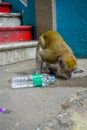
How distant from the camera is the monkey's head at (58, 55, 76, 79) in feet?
12.4

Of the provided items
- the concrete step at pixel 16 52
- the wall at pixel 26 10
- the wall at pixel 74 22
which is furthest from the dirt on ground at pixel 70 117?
the wall at pixel 26 10

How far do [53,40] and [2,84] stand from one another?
3.00ft

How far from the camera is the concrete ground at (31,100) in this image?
101 inches

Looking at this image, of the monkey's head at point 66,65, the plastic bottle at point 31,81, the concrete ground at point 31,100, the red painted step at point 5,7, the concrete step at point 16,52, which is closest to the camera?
the concrete ground at point 31,100

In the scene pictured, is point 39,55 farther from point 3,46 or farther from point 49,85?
point 3,46

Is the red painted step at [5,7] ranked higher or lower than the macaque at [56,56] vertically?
higher

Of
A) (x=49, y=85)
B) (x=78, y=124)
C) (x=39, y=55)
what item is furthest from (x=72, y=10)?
(x=78, y=124)

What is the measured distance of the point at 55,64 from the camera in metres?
4.01

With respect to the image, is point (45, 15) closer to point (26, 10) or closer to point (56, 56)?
point (26, 10)

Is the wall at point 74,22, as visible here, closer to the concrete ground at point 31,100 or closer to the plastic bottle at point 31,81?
the concrete ground at point 31,100

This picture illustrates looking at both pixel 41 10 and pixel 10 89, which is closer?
pixel 10 89

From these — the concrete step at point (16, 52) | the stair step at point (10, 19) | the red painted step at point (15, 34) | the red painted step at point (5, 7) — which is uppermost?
the red painted step at point (5, 7)

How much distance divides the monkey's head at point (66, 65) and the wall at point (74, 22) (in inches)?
64.8

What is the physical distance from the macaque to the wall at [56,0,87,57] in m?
1.24
